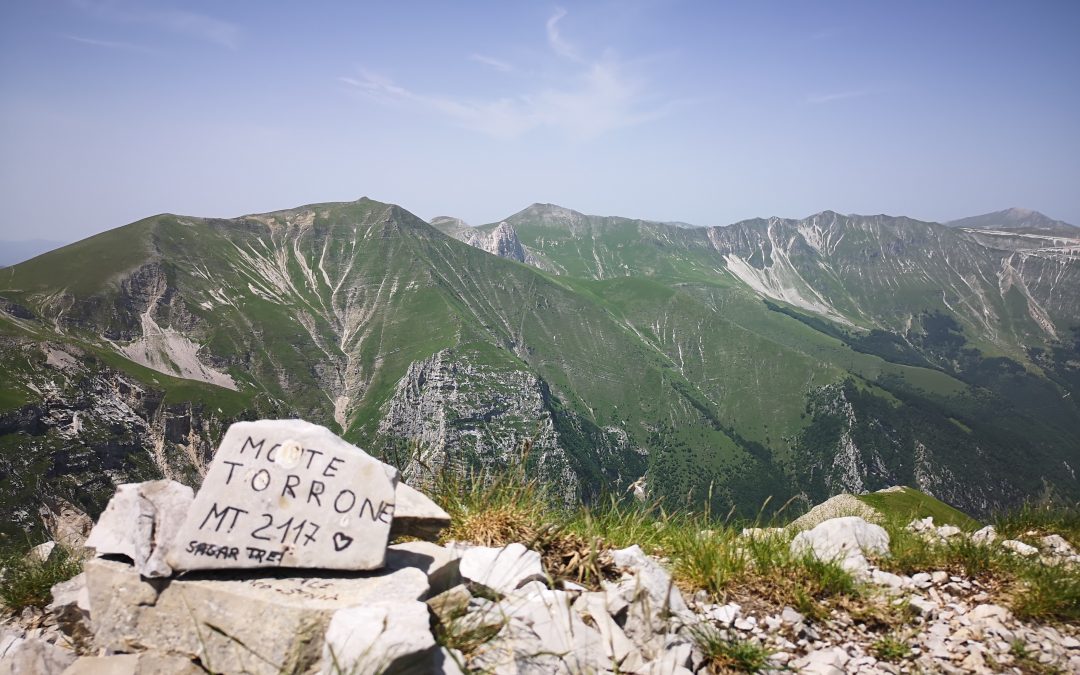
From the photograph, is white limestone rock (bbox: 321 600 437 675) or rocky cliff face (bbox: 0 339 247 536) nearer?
white limestone rock (bbox: 321 600 437 675)

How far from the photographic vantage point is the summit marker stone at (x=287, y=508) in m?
4.89

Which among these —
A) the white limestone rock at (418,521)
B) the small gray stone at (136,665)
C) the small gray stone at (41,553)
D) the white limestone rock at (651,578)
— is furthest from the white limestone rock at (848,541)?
the small gray stone at (41,553)

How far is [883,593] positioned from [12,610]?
9471 mm

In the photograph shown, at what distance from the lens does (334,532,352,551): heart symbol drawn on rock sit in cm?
493

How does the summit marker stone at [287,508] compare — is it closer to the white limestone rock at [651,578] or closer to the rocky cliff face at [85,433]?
the white limestone rock at [651,578]

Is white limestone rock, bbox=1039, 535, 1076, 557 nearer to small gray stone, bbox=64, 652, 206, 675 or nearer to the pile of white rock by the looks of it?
the pile of white rock

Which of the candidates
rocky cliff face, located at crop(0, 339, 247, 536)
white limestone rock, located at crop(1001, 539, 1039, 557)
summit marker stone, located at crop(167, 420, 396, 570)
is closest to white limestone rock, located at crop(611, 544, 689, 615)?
summit marker stone, located at crop(167, 420, 396, 570)

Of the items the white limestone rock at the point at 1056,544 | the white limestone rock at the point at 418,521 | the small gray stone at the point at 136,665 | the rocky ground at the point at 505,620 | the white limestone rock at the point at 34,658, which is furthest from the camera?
the white limestone rock at the point at 1056,544

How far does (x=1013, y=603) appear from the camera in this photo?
5.30 meters

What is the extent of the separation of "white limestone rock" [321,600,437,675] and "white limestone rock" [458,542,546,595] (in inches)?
48.9

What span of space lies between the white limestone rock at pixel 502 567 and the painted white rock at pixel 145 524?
264 cm

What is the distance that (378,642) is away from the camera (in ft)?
11.6

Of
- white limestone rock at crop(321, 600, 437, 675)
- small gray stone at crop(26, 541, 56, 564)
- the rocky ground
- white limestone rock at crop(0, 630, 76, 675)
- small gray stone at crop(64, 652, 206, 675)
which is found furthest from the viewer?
small gray stone at crop(26, 541, 56, 564)

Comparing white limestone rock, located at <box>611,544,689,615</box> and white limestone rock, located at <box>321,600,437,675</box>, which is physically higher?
white limestone rock, located at <box>321,600,437,675</box>
